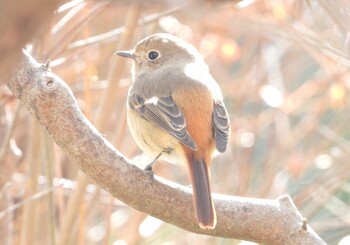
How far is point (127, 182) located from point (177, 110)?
2.47 feet

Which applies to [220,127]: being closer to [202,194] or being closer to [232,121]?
[202,194]

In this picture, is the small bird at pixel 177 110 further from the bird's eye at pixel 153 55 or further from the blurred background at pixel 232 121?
the blurred background at pixel 232 121

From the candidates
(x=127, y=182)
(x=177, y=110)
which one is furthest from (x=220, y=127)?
(x=127, y=182)

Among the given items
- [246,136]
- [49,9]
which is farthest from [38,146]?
[49,9]

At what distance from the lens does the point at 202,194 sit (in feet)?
7.26

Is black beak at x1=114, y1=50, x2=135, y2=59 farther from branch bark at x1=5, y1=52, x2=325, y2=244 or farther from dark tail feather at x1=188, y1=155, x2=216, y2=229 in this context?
branch bark at x1=5, y1=52, x2=325, y2=244

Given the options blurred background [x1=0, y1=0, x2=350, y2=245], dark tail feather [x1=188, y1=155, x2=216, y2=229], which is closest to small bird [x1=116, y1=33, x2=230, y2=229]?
dark tail feather [x1=188, y1=155, x2=216, y2=229]

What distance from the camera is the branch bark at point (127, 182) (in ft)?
6.35

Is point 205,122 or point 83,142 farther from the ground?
point 83,142

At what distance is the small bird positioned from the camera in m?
2.54

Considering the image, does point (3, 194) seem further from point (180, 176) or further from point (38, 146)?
point (180, 176)

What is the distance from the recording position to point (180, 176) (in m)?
4.87

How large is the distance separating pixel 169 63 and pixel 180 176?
1662 millimetres

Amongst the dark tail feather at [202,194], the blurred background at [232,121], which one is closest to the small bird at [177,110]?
the dark tail feather at [202,194]
